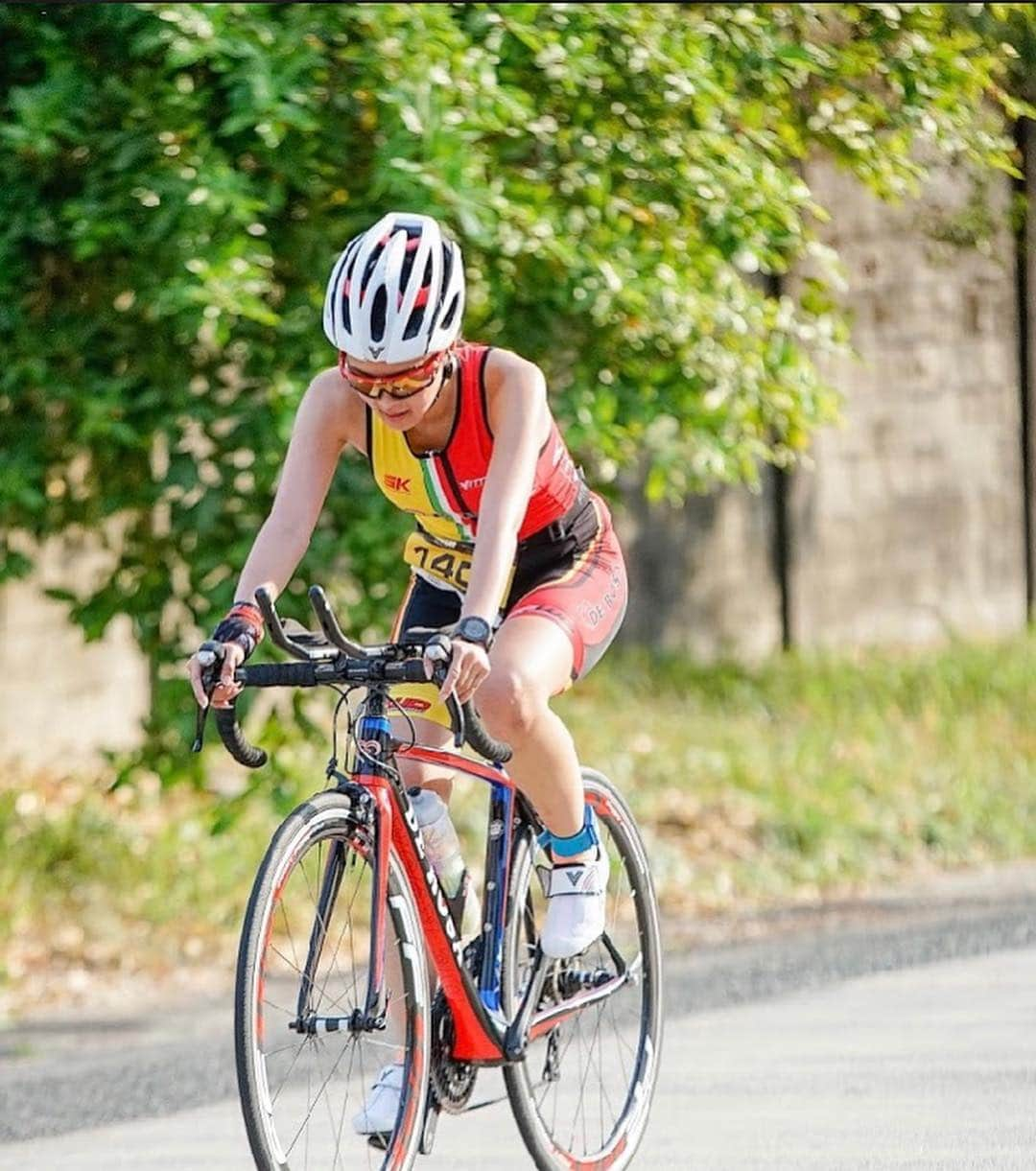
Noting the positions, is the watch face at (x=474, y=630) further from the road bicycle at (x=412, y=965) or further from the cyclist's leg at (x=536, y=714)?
the cyclist's leg at (x=536, y=714)

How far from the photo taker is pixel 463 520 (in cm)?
464

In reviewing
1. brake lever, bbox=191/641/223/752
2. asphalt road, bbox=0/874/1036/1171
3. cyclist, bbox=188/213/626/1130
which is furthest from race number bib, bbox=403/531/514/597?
asphalt road, bbox=0/874/1036/1171

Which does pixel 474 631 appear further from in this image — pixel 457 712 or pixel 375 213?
pixel 375 213

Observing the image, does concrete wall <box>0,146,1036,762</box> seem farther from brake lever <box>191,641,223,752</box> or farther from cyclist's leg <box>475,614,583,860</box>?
brake lever <box>191,641,223,752</box>

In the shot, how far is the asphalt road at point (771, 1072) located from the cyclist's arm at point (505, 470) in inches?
58.3

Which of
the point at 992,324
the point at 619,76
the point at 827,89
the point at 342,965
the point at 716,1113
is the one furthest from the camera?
the point at 992,324

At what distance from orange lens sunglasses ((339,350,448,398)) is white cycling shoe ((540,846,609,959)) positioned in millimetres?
1095

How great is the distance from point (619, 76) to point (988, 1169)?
3785 millimetres

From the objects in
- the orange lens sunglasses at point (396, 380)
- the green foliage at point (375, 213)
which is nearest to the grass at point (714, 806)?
the green foliage at point (375, 213)

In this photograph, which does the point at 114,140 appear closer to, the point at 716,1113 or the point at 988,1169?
the point at 716,1113

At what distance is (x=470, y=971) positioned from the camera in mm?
4629

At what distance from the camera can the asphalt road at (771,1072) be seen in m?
5.14

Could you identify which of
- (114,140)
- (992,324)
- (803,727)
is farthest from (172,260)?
(992,324)

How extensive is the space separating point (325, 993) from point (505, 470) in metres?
1.02
